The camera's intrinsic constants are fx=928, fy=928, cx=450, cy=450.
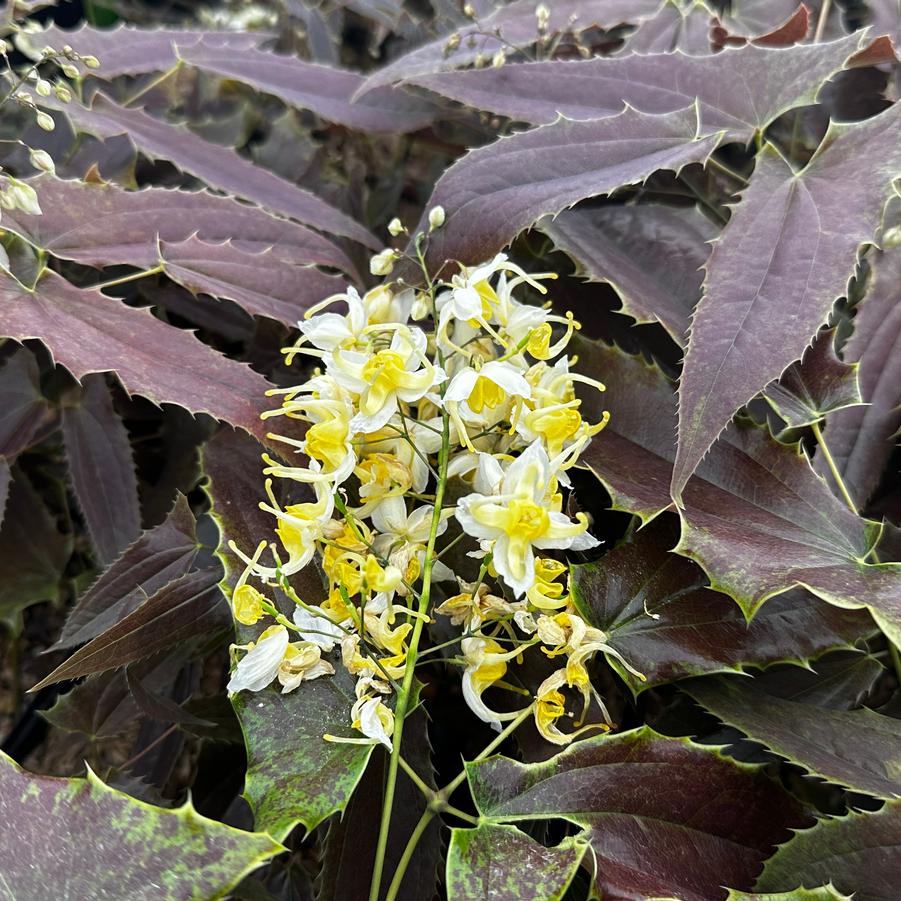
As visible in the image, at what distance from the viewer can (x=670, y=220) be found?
695 millimetres

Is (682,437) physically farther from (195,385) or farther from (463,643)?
(195,385)

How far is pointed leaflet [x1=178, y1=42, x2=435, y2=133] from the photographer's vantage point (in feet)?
2.67

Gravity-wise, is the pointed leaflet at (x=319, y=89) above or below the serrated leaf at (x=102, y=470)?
above

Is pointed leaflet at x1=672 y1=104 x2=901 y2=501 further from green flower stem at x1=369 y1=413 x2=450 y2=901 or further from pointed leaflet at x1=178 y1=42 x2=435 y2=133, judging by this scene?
pointed leaflet at x1=178 y1=42 x2=435 y2=133

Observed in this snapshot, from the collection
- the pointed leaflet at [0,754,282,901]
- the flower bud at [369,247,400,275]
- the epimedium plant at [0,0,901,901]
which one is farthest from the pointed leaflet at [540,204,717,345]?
the pointed leaflet at [0,754,282,901]

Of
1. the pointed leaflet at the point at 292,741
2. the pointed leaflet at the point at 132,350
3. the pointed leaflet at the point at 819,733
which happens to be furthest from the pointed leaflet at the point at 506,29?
the pointed leaflet at the point at 819,733

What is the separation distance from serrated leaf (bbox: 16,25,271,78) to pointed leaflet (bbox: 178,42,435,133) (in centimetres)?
2

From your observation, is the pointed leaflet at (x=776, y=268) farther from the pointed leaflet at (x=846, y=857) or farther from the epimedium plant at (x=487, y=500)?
the pointed leaflet at (x=846, y=857)

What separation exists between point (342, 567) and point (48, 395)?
1.32 feet

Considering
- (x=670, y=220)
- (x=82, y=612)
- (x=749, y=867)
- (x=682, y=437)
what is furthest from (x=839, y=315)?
(x=82, y=612)

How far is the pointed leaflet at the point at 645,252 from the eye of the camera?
59 cm

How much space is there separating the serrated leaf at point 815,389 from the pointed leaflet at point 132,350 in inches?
12.0

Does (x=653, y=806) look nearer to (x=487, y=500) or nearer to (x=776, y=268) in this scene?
(x=487, y=500)

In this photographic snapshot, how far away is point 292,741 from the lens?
43 cm
